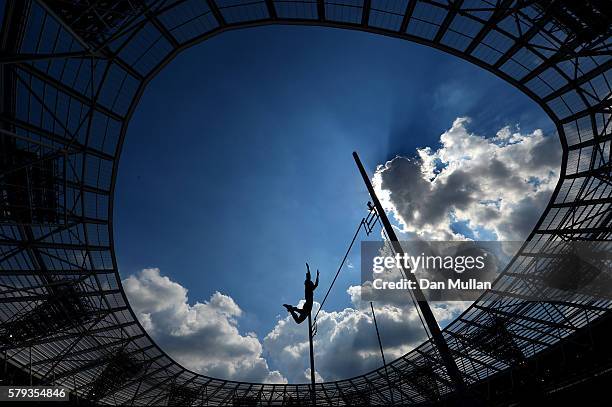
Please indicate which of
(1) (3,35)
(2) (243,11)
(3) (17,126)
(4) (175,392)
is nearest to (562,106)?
(2) (243,11)

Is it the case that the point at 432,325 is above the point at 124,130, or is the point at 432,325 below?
below

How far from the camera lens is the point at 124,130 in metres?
18.0

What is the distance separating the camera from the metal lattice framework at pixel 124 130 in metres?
13.5

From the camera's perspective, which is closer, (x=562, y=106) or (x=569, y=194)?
(x=562, y=106)

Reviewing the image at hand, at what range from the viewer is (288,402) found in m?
35.4

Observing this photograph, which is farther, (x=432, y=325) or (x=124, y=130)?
(x=124, y=130)

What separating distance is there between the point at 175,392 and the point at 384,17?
35.6 meters

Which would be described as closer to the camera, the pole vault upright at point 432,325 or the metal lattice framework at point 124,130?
the pole vault upright at point 432,325

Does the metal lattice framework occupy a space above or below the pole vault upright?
above

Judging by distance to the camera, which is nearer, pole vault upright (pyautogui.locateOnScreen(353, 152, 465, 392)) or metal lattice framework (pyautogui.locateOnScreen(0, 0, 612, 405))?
pole vault upright (pyautogui.locateOnScreen(353, 152, 465, 392))

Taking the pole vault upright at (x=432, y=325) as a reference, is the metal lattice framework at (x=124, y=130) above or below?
above

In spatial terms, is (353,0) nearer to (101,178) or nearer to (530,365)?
(101,178)

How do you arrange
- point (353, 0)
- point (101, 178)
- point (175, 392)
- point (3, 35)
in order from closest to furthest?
1. point (3, 35)
2. point (353, 0)
3. point (101, 178)
4. point (175, 392)

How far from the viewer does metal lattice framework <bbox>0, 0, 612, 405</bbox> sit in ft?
44.3
